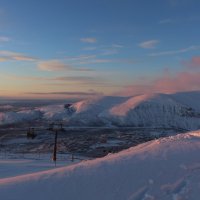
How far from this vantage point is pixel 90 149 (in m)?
84.1

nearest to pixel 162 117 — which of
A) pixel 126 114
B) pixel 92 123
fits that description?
pixel 126 114

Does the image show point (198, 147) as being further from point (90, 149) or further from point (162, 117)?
point (162, 117)

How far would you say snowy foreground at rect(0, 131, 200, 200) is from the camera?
1045 centimetres

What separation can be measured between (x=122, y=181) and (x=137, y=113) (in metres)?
162

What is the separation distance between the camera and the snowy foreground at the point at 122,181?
1045 centimetres

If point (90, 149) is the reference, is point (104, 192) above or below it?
above

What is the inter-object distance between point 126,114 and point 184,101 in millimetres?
30039

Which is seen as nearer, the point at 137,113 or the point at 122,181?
the point at 122,181

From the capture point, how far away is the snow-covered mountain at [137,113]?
15895 centimetres

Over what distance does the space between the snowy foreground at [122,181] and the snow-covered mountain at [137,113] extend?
13978cm

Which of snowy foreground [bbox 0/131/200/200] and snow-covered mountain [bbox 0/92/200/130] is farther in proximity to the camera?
snow-covered mountain [bbox 0/92/200/130]

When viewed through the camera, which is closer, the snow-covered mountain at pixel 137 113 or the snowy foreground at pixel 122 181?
the snowy foreground at pixel 122 181

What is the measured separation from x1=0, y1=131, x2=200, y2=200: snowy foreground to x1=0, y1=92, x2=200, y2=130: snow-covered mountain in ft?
459

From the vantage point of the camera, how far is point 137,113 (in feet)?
566
